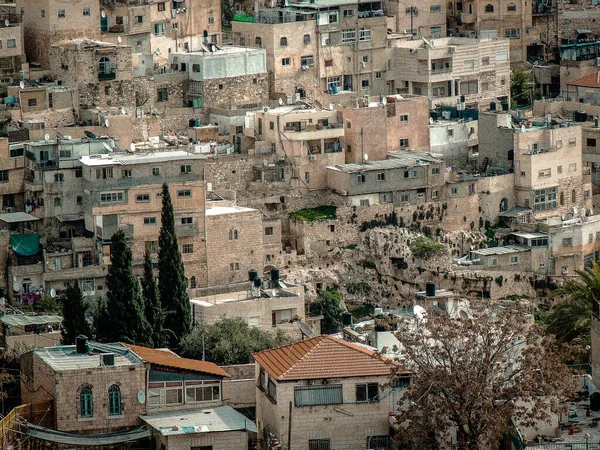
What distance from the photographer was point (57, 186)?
82.4 meters

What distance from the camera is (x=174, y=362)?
63.2m

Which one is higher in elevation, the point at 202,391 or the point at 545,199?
the point at 202,391

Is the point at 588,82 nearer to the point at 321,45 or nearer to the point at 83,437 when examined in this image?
the point at 321,45

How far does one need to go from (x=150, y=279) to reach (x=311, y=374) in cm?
1383

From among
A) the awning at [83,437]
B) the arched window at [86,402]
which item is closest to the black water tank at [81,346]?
the arched window at [86,402]

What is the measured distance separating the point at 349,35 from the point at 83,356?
38081mm

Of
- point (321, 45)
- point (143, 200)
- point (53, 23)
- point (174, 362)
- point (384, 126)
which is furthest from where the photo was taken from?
point (321, 45)

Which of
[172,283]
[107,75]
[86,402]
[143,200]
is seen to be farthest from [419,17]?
[86,402]

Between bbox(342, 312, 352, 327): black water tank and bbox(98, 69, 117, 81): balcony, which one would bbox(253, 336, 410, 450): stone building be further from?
bbox(98, 69, 117, 81): balcony

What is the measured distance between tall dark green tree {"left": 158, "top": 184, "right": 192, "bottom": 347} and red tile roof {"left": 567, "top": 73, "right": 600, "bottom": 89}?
93.9 feet

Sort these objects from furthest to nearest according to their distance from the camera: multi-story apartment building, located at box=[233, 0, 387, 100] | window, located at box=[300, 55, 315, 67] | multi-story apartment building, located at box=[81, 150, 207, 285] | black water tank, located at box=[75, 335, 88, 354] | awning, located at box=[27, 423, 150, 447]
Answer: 1. window, located at box=[300, 55, 315, 67]
2. multi-story apartment building, located at box=[233, 0, 387, 100]
3. multi-story apartment building, located at box=[81, 150, 207, 285]
4. black water tank, located at box=[75, 335, 88, 354]
5. awning, located at box=[27, 423, 150, 447]

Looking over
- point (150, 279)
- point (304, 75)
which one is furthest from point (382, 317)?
point (304, 75)

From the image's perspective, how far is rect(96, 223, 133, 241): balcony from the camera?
81500 millimetres

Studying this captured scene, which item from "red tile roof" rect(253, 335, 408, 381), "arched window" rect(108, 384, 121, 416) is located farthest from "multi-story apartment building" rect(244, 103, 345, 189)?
"arched window" rect(108, 384, 121, 416)
